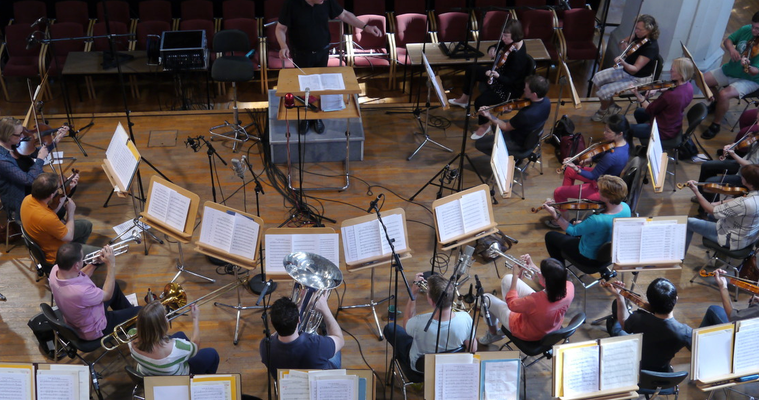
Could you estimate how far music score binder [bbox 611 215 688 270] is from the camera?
17.0ft

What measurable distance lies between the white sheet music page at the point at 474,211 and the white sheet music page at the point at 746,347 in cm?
186

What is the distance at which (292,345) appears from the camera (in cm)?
423

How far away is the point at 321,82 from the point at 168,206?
75.2 inches

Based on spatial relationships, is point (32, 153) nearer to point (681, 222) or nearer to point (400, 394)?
point (400, 394)

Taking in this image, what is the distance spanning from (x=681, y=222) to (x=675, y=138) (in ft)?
6.47

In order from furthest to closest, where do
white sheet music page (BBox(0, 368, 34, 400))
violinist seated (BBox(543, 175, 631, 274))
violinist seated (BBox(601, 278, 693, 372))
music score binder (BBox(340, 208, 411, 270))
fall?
1. violinist seated (BBox(543, 175, 631, 274))
2. music score binder (BBox(340, 208, 411, 270))
3. violinist seated (BBox(601, 278, 693, 372))
4. white sheet music page (BBox(0, 368, 34, 400))

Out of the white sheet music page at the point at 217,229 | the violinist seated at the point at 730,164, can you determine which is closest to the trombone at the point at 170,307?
the white sheet music page at the point at 217,229

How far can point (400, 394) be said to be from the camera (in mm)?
5004

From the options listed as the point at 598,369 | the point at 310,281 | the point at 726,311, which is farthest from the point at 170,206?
the point at 726,311

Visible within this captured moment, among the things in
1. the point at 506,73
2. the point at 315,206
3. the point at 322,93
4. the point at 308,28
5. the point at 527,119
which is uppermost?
the point at 308,28

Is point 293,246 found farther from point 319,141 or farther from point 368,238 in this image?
point 319,141

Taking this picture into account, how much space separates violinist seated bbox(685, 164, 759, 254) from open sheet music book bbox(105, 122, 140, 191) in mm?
4819

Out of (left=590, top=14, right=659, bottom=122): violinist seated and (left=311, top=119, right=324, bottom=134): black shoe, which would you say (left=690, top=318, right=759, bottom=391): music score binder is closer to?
(left=590, top=14, right=659, bottom=122): violinist seated

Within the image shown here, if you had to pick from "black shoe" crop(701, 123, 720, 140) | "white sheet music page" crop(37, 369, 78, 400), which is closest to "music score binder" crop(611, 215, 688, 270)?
"black shoe" crop(701, 123, 720, 140)
